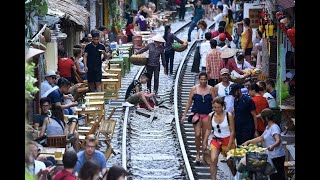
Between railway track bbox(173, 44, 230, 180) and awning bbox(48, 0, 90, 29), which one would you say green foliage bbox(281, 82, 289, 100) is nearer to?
railway track bbox(173, 44, 230, 180)

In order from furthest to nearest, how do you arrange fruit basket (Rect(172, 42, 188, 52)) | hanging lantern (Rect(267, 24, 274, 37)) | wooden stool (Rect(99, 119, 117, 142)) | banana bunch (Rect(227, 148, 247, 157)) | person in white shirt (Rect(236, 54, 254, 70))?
fruit basket (Rect(172, 42, 188, 52)), person in white shirt (Rect(236, 54, 254, 70)), hanging lantern (Rect(267, 24, 274, 37)), wooden stool (Rect(99, 119, 117, 142)), banana bunch (Rect(227, 148, 247, 157))

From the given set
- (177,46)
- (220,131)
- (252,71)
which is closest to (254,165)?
(220,131)

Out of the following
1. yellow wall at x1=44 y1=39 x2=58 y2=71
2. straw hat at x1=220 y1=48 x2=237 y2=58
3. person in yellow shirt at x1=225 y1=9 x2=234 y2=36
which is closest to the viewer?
yellow wall at x1=44 y1=39 x2=58 y2=71

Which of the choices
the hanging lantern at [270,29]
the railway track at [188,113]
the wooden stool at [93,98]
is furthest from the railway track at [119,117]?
the hanging lantern at [270,29]

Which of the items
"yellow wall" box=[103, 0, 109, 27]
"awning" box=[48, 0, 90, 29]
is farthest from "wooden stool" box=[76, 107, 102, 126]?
"yellow wall" box=[103, 0, 109, 27]

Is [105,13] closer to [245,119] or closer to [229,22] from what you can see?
[229,22]

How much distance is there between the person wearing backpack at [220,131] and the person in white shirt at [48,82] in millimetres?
3993

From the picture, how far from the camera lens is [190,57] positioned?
3369 cm

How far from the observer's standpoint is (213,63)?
23469 mm

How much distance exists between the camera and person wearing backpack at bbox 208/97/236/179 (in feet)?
55.0

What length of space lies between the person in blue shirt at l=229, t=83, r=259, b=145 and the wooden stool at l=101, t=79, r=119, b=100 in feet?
25.6
